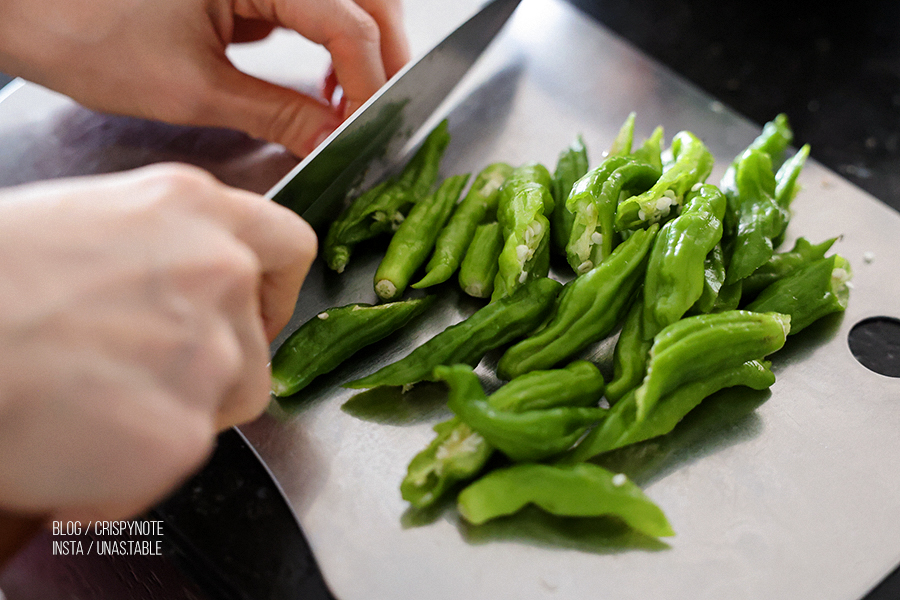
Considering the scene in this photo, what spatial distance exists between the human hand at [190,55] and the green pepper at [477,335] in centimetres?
77

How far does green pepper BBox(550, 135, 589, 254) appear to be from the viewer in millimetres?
1754

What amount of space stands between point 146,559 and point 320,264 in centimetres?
73

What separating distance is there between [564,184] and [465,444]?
0.79 meters

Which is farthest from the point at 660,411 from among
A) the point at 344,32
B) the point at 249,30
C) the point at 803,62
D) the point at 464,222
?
the point at 803,62

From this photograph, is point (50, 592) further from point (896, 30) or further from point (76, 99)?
point (896, 30)

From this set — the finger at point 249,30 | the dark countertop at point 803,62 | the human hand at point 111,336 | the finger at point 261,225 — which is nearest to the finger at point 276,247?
the finger at point 261,225

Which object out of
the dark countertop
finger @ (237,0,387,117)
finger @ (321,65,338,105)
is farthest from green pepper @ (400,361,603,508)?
the dark countertop

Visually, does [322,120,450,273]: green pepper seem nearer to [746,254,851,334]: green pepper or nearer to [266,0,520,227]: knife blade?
[266,0,520,227]: knife blade

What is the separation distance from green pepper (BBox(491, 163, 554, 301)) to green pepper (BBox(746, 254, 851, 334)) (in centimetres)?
48

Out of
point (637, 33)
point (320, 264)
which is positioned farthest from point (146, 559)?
point (637, 33)

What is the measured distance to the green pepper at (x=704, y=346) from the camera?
1.38 m

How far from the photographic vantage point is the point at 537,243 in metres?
1.66

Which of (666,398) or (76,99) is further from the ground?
(666,398)

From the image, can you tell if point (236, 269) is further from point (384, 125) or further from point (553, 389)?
point (384, 125)
